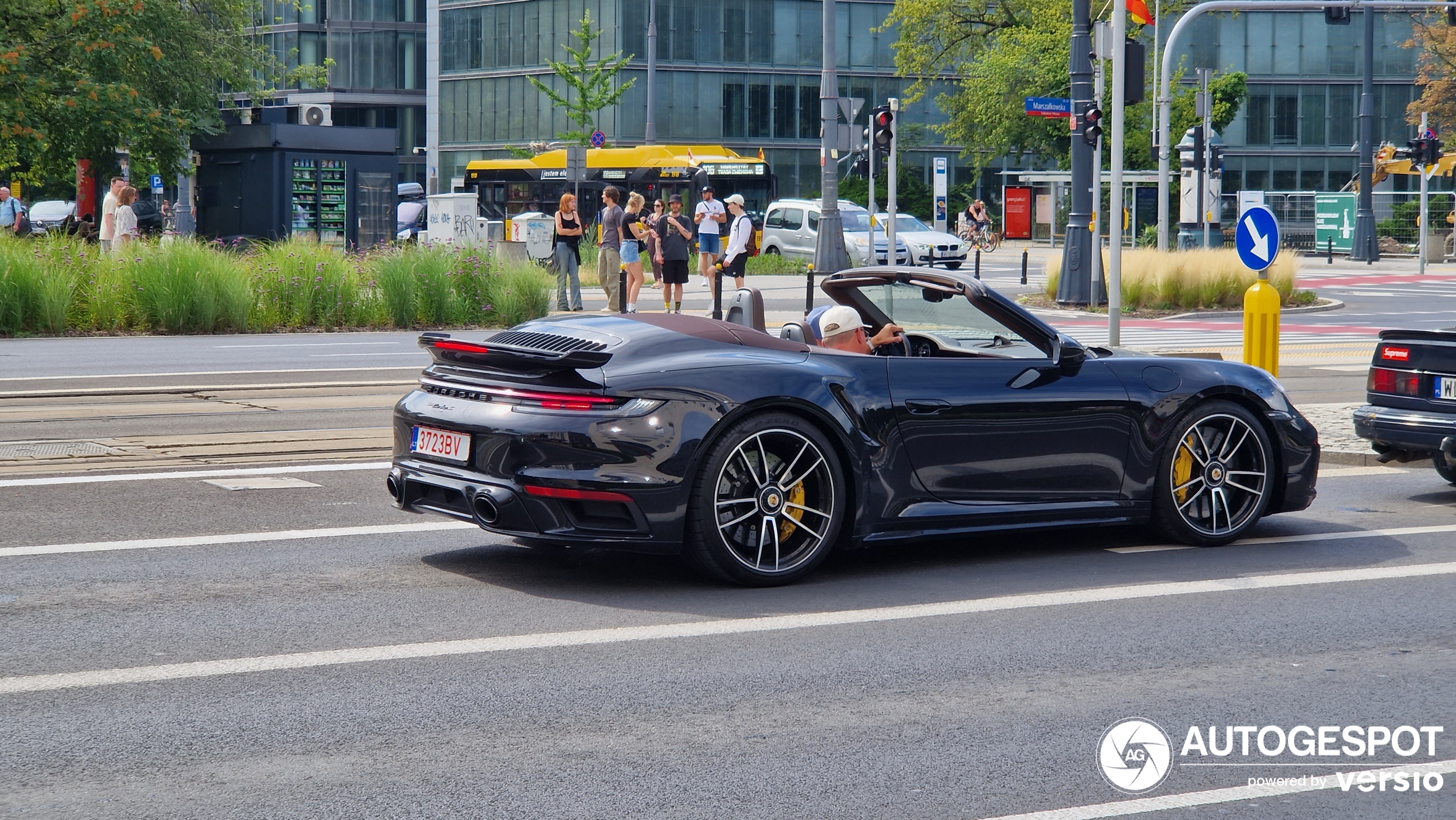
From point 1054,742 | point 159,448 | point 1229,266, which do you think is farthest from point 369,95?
point 1054,742

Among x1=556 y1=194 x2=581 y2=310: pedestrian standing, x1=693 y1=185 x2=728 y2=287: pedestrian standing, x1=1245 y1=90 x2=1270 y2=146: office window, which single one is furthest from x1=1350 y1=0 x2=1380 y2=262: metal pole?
x1=556 y1=194 x2=581 y2=310: pedestrian standing

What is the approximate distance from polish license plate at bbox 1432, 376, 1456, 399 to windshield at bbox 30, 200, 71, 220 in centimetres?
5284

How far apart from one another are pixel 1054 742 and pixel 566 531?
2.27 metres

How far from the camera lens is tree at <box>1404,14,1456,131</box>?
63125 millimetres

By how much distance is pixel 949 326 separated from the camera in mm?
8289

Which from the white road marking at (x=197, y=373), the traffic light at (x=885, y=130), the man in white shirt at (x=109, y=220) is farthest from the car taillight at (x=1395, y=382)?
the traffic light at (x=885, y=130)

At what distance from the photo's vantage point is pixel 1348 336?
2362 cm

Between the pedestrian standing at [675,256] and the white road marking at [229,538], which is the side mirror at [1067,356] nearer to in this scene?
the white road marking at [229,538]

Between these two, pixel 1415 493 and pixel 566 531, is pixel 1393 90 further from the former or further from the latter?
pixel 566 531

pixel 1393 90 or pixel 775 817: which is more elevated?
pixel 1393 90

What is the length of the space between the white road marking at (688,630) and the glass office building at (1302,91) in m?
72.6

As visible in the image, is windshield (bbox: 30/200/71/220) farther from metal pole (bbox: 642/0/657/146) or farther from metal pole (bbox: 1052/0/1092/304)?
metal pole (bbox: 1052/0/1092/304)

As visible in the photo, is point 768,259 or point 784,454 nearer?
point 784,454

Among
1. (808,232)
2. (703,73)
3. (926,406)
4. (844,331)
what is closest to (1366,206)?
(808,232)
